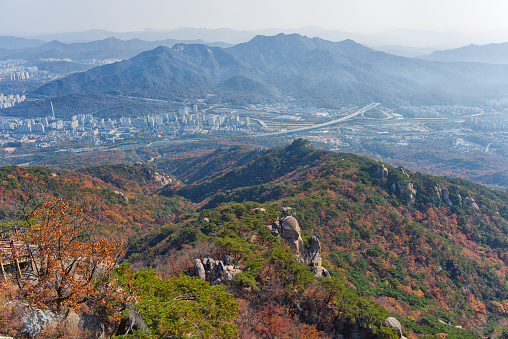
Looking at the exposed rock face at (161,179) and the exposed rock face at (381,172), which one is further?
the exposed rock face at (161,179)

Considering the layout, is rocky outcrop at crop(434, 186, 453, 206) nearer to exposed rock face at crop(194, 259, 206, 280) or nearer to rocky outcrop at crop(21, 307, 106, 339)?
exposed rock face at crop(194, 259, 206, 280)

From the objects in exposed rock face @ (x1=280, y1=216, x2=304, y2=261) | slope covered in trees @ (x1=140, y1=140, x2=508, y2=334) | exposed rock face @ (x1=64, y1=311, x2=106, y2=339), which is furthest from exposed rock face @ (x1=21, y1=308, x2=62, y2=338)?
exposed rock face @ (x1=280, y1=216, x2=304, y2=261)

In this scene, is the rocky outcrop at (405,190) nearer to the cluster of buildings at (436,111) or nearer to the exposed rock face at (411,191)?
the exposed rock face at (411,191)

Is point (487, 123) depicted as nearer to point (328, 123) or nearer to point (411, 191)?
point (328, 123)

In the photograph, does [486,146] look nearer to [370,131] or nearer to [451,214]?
[370,131]

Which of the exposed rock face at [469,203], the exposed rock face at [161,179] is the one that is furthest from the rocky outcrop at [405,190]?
the exposed rock face at [161,179]

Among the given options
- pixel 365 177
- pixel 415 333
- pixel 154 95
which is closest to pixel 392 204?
pixel 365 177
